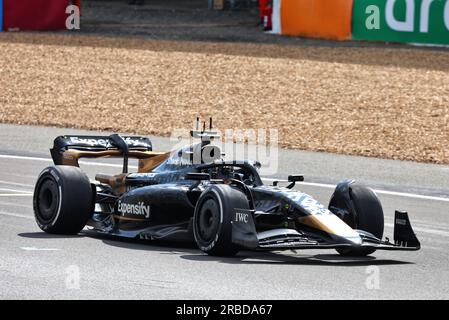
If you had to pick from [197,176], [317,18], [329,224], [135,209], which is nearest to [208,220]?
[197,176]

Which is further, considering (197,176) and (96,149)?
(96,149)

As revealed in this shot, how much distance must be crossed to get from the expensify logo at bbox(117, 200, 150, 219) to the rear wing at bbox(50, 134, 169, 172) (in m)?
0.98

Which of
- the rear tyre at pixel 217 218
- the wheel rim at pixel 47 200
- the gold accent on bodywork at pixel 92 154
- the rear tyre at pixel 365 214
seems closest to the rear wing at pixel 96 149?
the gold accent on bodywork at pixel 92 154

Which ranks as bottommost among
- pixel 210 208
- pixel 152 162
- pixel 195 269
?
pixel 195 269

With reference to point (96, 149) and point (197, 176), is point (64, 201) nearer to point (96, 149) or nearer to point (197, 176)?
point (197, 176)

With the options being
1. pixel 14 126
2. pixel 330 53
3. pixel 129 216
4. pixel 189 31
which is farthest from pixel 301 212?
pixel 189 31

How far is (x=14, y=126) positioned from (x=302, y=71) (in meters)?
6.55

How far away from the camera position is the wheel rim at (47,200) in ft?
36.0

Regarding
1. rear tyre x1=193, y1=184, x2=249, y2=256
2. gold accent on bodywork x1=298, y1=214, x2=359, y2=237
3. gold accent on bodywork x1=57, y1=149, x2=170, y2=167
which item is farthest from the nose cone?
gold accent on bodywork x1=57, y1=149, x2=170, y2=167

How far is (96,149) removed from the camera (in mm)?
12180

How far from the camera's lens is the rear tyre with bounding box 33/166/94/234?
1086 cm

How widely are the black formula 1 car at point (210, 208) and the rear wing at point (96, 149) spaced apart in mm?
32

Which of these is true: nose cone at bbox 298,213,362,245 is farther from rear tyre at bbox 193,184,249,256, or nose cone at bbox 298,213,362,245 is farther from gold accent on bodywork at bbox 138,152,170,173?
gold accent on bodywork at bbox 138,152,170,173

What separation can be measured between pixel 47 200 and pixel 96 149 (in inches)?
45.7
